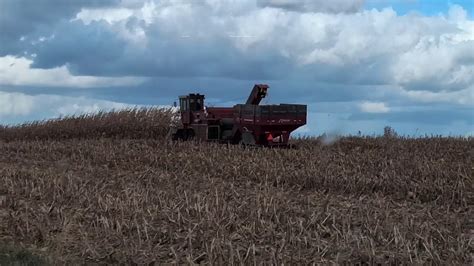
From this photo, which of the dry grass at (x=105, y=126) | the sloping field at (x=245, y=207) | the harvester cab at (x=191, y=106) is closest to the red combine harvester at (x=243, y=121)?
the harvester cab at (x=191, y=106)

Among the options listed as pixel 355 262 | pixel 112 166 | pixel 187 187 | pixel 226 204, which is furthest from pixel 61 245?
pixel 112 166

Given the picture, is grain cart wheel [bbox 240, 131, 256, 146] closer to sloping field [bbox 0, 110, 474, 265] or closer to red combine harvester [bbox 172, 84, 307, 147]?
red combine harvester [bbox 172, 84, 307, 147]

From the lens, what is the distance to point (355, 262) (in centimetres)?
679

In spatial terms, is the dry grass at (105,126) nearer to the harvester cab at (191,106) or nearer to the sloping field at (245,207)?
the harvester cab at (191,106)

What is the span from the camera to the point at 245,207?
9.47 meters

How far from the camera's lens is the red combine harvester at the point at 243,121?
70.6ft

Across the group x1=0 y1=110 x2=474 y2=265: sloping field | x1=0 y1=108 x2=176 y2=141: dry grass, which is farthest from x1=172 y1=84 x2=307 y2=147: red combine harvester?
x1=0 y1=108 x2=176 y2=141: dry grass

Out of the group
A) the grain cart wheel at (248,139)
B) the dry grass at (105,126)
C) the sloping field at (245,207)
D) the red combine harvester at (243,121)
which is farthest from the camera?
the dry grass at (105,126)

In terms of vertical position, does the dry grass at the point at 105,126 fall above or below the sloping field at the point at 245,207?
above

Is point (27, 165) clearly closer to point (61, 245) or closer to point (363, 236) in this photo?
point (61, 245)

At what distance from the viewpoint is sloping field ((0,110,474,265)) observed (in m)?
7.30

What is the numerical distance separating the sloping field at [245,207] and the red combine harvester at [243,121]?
2827 millimetres

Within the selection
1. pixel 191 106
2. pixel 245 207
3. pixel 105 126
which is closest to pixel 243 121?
pixel 191 106

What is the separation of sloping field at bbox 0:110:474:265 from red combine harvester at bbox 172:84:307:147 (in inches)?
111
